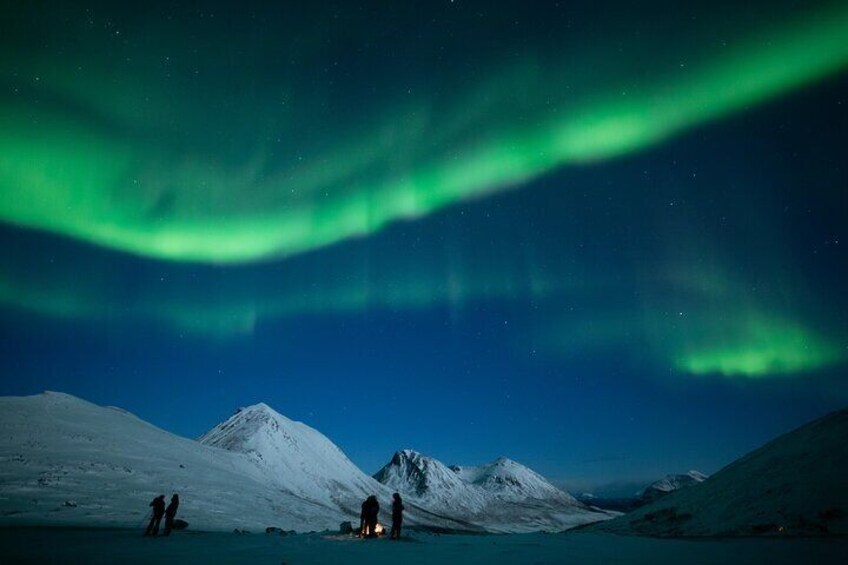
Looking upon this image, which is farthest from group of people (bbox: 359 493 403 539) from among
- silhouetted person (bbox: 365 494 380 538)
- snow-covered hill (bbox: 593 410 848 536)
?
snow-covered hill (bbox: 593 410 848 536)

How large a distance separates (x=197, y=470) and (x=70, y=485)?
2728 cm

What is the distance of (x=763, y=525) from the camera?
29938 millimetres

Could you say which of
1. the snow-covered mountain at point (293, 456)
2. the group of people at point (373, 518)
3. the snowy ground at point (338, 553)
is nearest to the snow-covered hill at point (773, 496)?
the snowy ground at point (338, 553)

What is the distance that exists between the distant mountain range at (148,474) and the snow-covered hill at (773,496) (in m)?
36.5

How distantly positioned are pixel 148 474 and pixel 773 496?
196 ft

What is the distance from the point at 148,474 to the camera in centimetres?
5431

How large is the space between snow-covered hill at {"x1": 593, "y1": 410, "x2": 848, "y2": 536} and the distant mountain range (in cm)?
3650

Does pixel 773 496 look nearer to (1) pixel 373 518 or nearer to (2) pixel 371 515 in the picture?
(1) pixel 373 518

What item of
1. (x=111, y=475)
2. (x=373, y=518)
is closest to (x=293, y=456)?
(x=111, y=475)

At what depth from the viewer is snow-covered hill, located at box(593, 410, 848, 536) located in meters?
29.1

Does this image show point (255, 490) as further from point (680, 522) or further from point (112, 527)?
point (680, 522)

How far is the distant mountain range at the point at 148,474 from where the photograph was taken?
3628cm

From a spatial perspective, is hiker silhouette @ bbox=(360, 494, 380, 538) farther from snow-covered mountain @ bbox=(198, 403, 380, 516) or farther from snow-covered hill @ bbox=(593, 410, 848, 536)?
snow-covered mountain @ bbox=(198, 403, 380, 516)

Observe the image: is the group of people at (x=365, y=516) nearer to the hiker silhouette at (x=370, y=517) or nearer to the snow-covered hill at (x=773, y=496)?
the hiker silhouette at (x=370, y=517)
